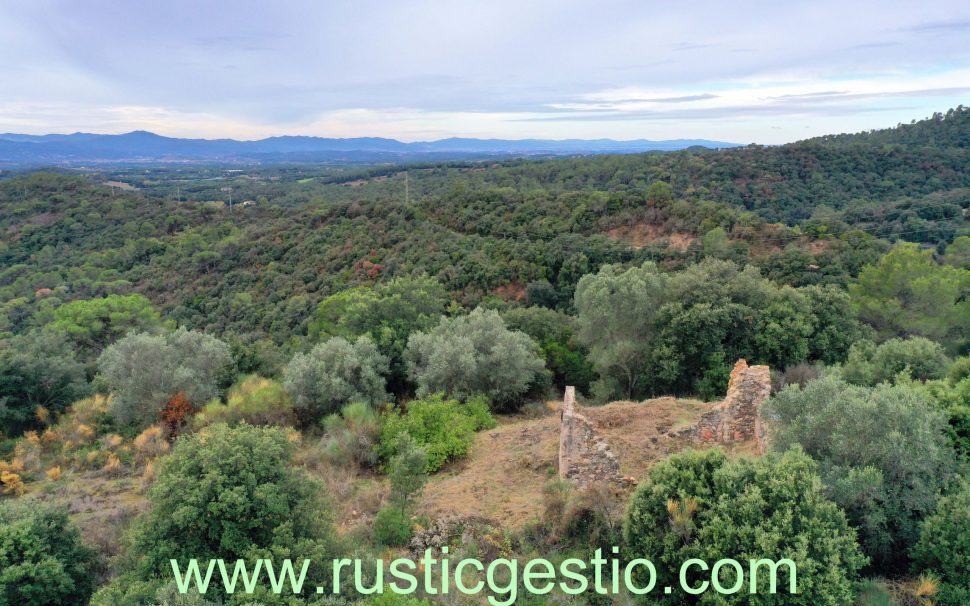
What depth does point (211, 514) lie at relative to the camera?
6.27 m

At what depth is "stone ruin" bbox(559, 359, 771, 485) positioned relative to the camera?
30.0 feet

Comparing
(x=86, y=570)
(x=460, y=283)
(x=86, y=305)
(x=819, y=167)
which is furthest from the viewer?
(x=819, y=167)

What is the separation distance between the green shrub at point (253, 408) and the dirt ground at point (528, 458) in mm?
4939

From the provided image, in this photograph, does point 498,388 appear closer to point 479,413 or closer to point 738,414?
point 479,413

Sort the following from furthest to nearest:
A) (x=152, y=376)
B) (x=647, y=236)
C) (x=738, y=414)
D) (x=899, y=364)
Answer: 1. (x=647, y=236)
2. (x=152, y=376)
3. (x=899, y=364)
4. (x=738, y=414)

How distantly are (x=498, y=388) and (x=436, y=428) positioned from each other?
9.58ft

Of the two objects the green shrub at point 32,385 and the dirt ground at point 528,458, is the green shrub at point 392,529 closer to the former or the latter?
the dirt ground at point 528,458

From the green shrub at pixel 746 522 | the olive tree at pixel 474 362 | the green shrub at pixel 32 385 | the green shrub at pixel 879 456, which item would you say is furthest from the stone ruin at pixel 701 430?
the green shrub at pixel 32 385

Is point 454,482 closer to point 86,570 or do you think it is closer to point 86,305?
point 86,570

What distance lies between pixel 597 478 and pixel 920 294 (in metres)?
17.4

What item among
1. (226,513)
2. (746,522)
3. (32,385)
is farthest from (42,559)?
(32,385)

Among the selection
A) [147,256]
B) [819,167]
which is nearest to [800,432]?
[147,256]

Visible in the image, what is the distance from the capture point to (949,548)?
6.04 metres

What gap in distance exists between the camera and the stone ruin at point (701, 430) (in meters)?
9.15
